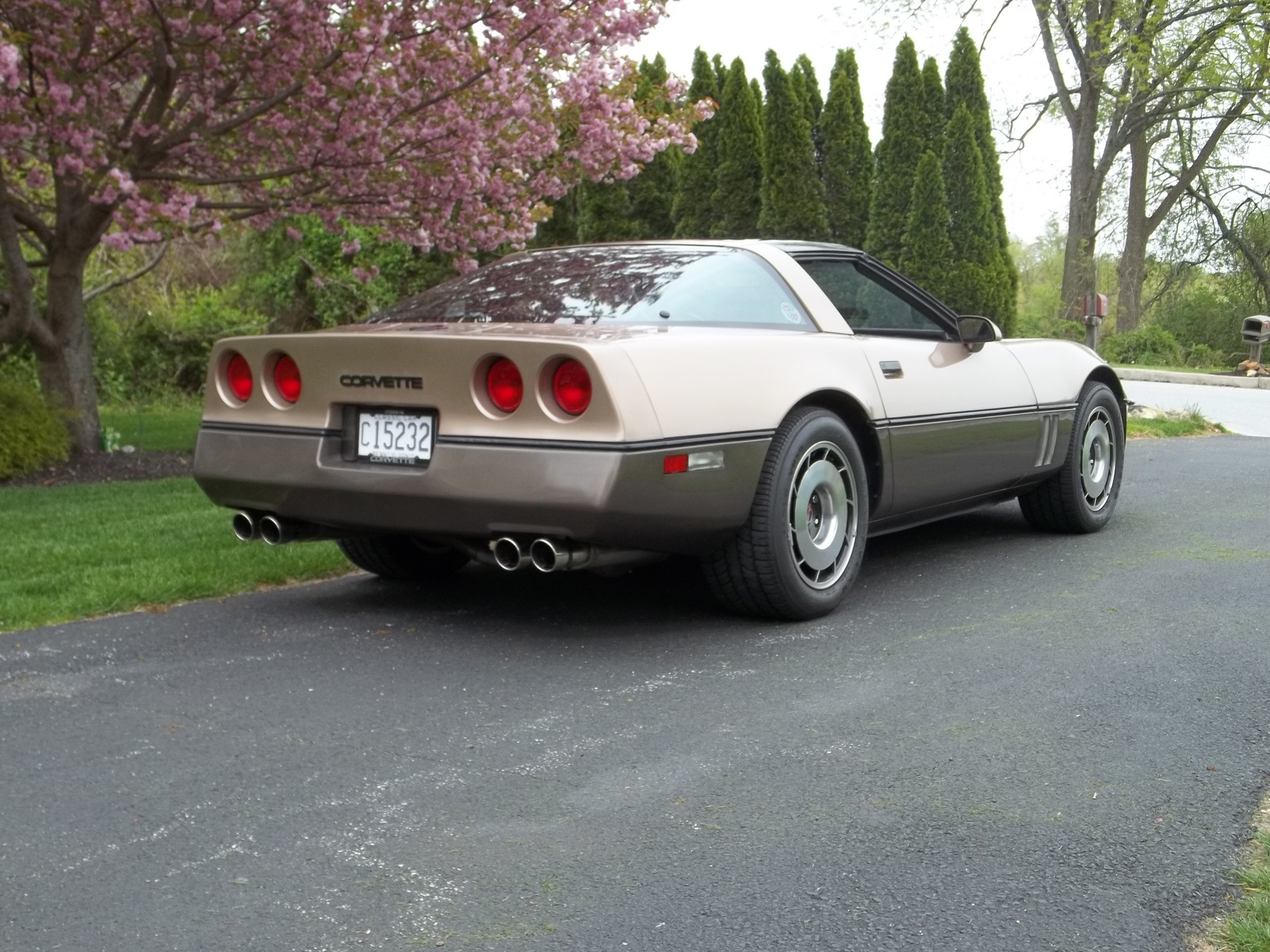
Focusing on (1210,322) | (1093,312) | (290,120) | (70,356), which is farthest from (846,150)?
(1210,322)

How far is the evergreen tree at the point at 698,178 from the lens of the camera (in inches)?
866

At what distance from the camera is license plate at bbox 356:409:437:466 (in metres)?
4.46

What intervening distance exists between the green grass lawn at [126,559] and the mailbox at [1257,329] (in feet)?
64.2

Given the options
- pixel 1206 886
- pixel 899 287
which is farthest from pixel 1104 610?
pixel 1206 886

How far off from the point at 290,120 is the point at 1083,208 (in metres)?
24.7

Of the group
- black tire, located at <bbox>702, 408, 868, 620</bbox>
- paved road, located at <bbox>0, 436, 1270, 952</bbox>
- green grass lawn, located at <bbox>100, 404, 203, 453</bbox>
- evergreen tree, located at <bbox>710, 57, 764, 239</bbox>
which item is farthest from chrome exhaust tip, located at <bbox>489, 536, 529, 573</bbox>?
evergreen tree, located at <bbox>710, 57, 764, 239</bbox>

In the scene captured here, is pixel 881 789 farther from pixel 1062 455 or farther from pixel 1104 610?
pixel 1062 455

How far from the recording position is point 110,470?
35.2ft

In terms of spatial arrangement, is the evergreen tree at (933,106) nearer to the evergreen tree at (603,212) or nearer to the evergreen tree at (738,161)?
the evergreen tree at (738,161)

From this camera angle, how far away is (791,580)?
4.72 meters

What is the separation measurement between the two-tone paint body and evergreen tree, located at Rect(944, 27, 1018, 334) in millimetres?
17575

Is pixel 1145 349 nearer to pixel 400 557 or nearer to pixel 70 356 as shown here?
pixel 70 356

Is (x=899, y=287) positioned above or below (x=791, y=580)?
above

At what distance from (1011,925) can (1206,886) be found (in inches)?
16.9
